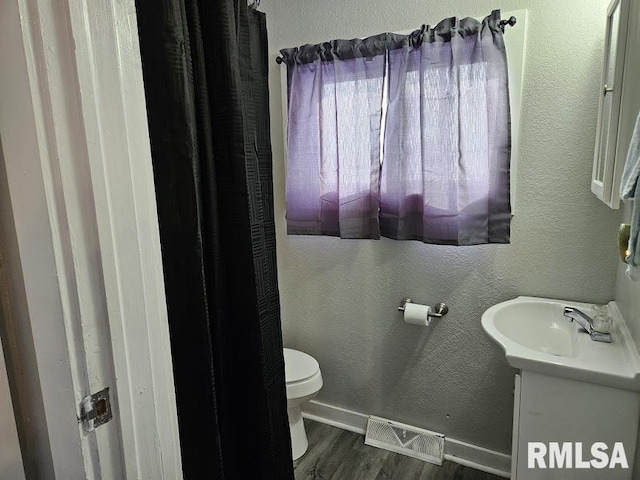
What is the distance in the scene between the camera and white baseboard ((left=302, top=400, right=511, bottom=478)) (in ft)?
6.48

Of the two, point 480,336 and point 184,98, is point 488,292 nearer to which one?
point 480,336

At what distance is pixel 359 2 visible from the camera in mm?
1974

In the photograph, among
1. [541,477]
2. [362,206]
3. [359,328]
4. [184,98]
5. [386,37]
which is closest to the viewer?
[184,98]

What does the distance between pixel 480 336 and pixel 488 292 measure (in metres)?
0.22

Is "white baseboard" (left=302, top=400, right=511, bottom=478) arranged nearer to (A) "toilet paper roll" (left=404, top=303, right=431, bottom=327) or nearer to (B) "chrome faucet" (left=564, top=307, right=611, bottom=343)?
(A) "toilet paper roll" (left=404, top=303, right=431, bottom=327)

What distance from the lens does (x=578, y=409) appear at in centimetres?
132

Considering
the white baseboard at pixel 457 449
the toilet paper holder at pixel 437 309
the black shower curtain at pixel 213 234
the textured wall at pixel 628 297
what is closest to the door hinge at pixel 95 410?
the black shower curtain at pixel 213 234

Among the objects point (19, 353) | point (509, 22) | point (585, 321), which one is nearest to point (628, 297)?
point (585, 321)

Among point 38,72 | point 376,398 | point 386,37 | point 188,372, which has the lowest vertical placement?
point 376,398

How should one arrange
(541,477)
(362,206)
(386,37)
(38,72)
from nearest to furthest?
(38,72), (541,477), (386,37), (362,206)

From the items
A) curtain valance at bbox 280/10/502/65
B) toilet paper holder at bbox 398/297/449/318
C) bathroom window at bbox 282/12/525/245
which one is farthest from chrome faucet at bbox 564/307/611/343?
curtain valance at bbox 280/10/502/65

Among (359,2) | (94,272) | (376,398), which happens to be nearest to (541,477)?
(376,398)

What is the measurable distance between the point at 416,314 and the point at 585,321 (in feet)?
2.21

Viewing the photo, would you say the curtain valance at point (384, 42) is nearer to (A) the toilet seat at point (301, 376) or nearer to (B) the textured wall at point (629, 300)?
(B) the textured wall at point (629, 300)
